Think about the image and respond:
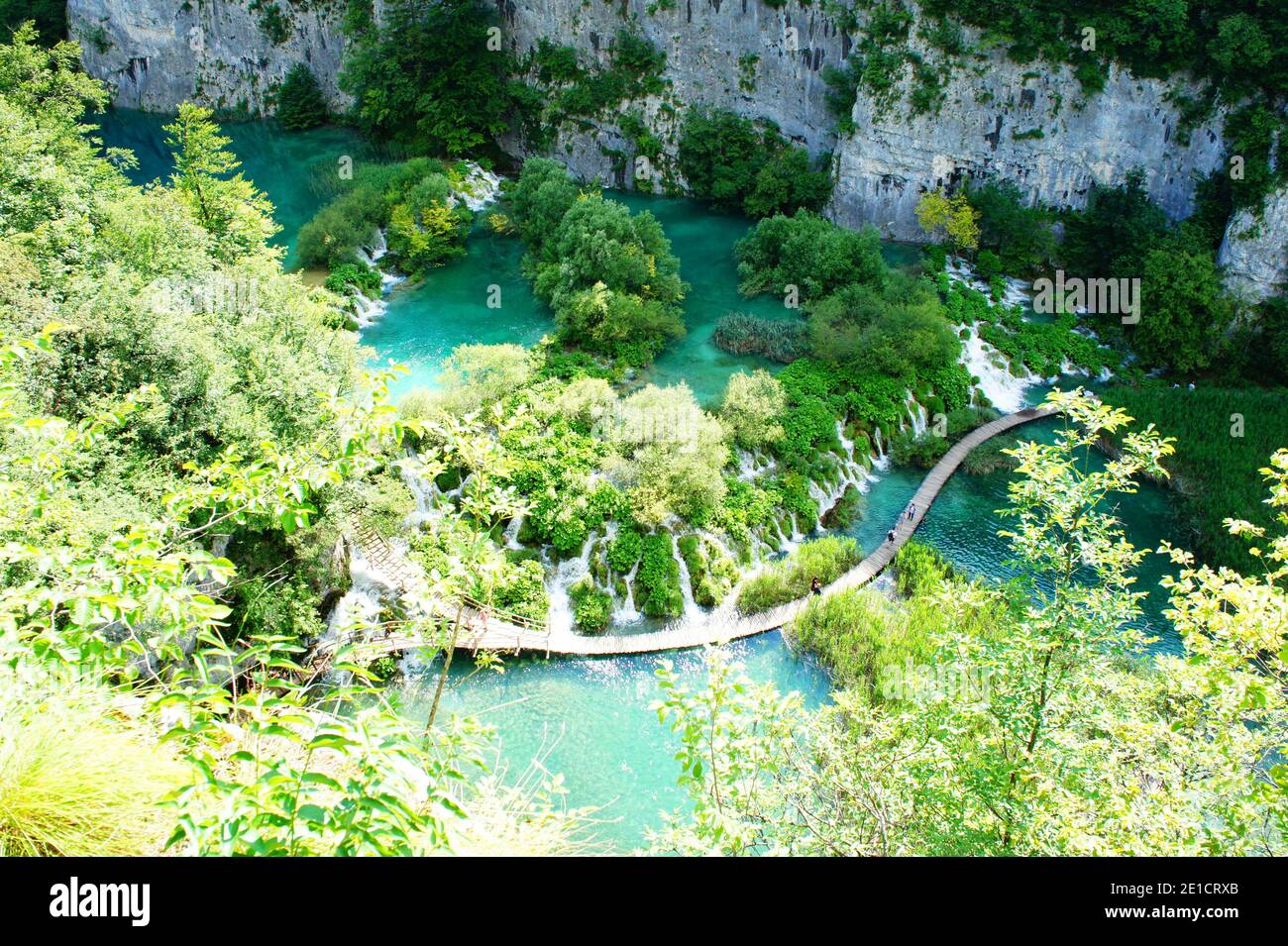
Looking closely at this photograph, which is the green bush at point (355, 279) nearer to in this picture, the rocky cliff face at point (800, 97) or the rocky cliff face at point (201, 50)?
the rocky cliff face at point (800, 97)

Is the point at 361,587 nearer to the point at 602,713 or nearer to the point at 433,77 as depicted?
the point at 602,713

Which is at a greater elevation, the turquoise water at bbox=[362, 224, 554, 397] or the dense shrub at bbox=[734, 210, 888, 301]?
the dense shrub at bbox=[734, 210, 888, 301]

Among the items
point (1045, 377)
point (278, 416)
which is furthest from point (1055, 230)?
point (278, 416)

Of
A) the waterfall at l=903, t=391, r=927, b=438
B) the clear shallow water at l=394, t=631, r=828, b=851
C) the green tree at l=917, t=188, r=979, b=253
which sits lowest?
the clear shallow water at l=394, t=631, r=828, b=851

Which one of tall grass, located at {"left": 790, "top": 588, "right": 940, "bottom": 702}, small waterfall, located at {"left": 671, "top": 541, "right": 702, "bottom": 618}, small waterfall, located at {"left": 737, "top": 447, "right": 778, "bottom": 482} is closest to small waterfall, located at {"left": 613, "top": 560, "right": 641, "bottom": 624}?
small waterfall, located at {"left": 671, "top": 541, "right": 702, "bottom": 618}

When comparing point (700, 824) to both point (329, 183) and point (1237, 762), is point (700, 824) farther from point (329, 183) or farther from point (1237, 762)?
point (329, 183)

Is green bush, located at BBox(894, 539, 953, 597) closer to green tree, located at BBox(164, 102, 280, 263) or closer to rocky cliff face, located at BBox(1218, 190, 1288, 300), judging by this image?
rocky cliff face, located at BBox(1218, 190, 1288, 300)

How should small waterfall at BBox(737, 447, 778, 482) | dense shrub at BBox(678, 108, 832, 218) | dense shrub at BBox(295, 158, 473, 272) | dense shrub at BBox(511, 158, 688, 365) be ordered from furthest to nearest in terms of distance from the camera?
dense shrub at BBox(678, 108, 832, 218) < dense shrub at BBox(295, 158, 473, 272) < dense shrub at BBox(511, 158, 688, 365) < small waterfall at BBox(737, 447, 778, 482)

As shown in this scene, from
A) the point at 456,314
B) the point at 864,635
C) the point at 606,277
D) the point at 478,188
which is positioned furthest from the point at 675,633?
the point at 478,188
